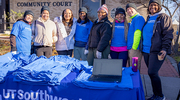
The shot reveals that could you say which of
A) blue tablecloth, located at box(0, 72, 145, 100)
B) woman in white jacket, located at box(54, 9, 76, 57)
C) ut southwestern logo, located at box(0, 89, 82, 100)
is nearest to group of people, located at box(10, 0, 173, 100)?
woman in white jacket, located at box(54, 9, 76, 57)

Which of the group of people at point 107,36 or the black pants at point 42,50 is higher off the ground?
the group of people at point 107,36

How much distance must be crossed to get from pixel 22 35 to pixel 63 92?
2.08 meters

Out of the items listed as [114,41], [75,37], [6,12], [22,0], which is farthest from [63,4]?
[114,41]

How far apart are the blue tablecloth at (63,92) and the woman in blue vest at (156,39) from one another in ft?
2.42

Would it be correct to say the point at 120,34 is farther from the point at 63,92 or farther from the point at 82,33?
the point at 63,92

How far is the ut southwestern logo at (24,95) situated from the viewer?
2193 millimetres

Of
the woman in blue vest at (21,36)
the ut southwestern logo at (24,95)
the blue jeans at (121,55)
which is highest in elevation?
the woman in blue vest at (21,36)

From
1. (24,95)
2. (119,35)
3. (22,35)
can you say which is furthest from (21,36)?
(119,35)

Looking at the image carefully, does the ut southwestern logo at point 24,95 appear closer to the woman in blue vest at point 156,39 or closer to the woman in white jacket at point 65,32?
the woman in blue vest at point 156,39

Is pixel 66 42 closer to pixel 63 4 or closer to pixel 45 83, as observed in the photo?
pixel 45 83

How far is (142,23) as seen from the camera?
10.6 feet

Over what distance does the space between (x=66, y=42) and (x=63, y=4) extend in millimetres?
8005

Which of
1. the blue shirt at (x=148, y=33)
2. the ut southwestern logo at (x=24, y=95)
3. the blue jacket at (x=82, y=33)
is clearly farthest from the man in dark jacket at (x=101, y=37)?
the ut southwestern logo at (x=24, y=95)

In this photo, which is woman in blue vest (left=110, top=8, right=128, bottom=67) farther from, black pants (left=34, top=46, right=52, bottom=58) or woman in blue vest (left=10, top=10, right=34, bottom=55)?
woman in blue vest (left=10, top=10, right=34, bottom=55)
